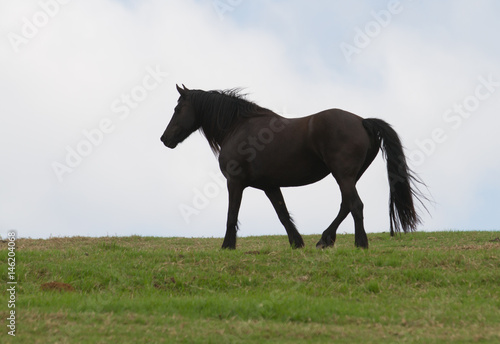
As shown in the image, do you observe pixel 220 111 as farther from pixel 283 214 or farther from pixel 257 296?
pixel 257 296

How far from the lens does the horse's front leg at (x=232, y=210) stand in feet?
33.8

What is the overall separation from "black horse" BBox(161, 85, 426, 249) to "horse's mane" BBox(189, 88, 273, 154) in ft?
0.06

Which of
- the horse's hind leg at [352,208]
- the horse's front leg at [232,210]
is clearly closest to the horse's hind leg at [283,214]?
→ the horse's hind leg at [352,208]

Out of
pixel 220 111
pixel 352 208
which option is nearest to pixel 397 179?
pixel 352 208

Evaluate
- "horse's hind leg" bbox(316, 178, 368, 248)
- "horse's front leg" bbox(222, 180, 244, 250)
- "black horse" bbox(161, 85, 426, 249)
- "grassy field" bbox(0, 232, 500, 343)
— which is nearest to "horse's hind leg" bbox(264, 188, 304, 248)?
"black horse" bbox(161, 85, 426, 249)

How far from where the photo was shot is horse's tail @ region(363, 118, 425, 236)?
1006 centimetres

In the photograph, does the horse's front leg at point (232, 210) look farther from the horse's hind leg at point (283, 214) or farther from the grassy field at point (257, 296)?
the grassy field at point (257, 296)

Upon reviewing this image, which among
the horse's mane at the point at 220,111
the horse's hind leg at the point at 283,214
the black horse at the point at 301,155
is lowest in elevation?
the horse's hind leg at the point at 283,214

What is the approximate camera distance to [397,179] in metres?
10.4

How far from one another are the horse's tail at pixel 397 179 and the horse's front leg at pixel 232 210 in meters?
2.52

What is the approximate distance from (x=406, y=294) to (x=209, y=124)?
5158mm

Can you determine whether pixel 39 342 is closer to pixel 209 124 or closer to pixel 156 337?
pixel 156 337

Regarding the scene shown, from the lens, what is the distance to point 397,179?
10.4 meters

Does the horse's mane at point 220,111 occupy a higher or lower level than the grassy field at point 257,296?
higher
